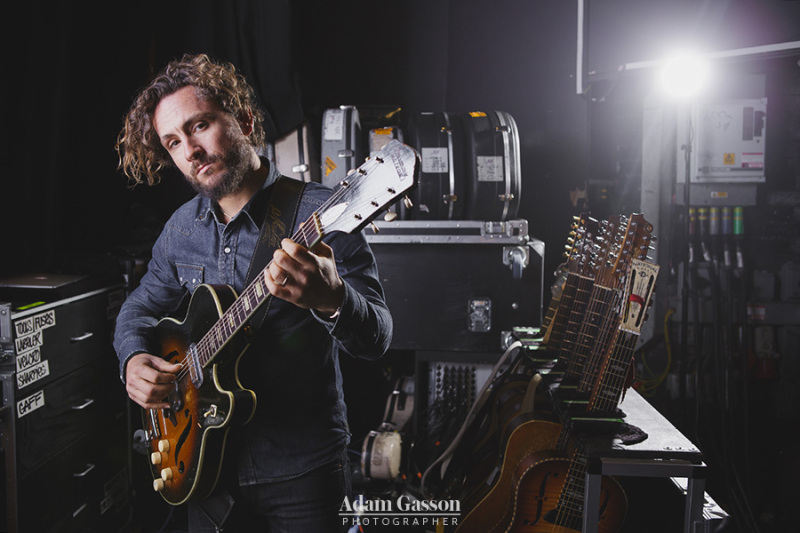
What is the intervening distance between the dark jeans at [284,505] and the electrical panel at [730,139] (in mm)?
3373

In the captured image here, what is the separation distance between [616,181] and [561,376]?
2.10 m

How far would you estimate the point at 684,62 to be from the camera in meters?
3.30

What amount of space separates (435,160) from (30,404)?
2.08m

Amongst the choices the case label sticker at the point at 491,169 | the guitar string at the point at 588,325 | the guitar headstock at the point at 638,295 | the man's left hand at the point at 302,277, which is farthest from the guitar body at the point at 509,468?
the case label sticker at the point at 491,169

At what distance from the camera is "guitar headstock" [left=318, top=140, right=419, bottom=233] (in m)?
1.14

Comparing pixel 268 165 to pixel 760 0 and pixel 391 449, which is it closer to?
pixel 391 449

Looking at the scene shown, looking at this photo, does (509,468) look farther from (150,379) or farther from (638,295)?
(150,379)

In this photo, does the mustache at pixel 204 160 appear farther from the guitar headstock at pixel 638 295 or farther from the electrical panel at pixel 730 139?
the electrical panel at pixel 730 139

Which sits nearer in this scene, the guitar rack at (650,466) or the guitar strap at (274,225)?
the guitar strap at (274,225)

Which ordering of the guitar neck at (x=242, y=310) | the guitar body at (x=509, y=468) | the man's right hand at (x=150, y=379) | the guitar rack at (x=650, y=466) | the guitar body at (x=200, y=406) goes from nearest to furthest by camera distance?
the guitar neck at (x=242, y=310), the guitar body at (x=200, y=406), the man's right hand at (x=150, y=379), the guitar rack at (x=650, y=466), the guitar body at (x=509, y=468)

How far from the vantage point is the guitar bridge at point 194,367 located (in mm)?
1500

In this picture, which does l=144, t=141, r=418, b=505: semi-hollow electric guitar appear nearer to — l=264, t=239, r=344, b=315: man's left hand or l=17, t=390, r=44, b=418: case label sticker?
l=264, t=239, r=344, b=315: man's left hand

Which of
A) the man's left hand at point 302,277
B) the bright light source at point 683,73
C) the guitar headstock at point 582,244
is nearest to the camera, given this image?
the man's left hand at point 302,277

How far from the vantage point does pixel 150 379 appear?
1.57 m
